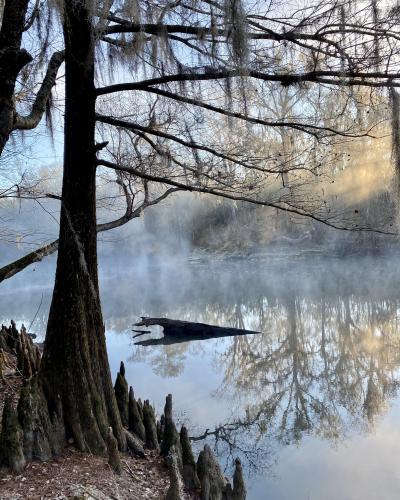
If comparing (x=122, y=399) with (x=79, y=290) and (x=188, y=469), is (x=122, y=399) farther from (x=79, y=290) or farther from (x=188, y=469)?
Result: (x=79, y=290)

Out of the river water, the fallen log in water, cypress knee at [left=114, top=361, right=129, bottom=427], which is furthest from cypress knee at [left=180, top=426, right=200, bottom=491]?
the fallen log in water

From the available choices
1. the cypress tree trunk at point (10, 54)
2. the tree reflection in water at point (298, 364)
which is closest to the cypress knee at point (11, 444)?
the cypress tree trunk at point (10, 54)

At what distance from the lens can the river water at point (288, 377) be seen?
16.2 ft

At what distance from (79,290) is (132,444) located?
1.39 metres

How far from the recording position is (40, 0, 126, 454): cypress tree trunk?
12.4 ft

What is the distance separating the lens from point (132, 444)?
161 inches

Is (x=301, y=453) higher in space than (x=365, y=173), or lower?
lower

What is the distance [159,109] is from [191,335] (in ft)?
22.0

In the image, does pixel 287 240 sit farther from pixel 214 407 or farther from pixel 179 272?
pixel 214 407

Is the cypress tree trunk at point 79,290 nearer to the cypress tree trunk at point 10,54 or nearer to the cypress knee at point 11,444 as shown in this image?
the cypress knee at point 11,444

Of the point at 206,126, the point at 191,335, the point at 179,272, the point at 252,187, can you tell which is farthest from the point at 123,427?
the point at 179,272

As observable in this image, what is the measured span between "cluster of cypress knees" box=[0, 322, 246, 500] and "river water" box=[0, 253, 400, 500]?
0.92 metres

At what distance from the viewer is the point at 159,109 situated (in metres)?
5.38

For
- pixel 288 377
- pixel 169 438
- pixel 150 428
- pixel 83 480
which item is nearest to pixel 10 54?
pixel 83 480
